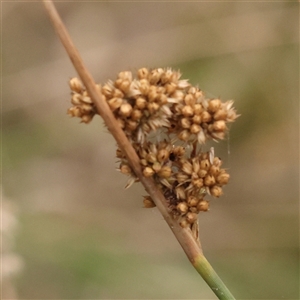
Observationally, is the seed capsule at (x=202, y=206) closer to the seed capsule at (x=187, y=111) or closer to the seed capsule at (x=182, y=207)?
the seed capsule at (x=182, y=207)

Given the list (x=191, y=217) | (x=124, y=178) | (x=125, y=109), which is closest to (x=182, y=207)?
(x=191, y=217)

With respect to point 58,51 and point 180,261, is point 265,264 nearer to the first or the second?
point 180,261

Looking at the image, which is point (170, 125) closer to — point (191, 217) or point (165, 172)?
point (165, 172)

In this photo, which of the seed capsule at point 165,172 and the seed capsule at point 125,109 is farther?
the seed capsule at point 165,172

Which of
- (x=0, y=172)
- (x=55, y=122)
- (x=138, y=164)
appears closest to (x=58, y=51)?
(x=55, y=122)

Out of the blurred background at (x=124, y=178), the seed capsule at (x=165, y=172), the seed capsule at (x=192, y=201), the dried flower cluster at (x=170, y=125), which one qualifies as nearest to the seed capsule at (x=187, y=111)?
the dried flower cluster at (x=170, y=125)

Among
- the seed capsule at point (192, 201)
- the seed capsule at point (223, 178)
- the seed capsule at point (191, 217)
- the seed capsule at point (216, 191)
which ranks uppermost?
the seed capsule at point (223, 178)
